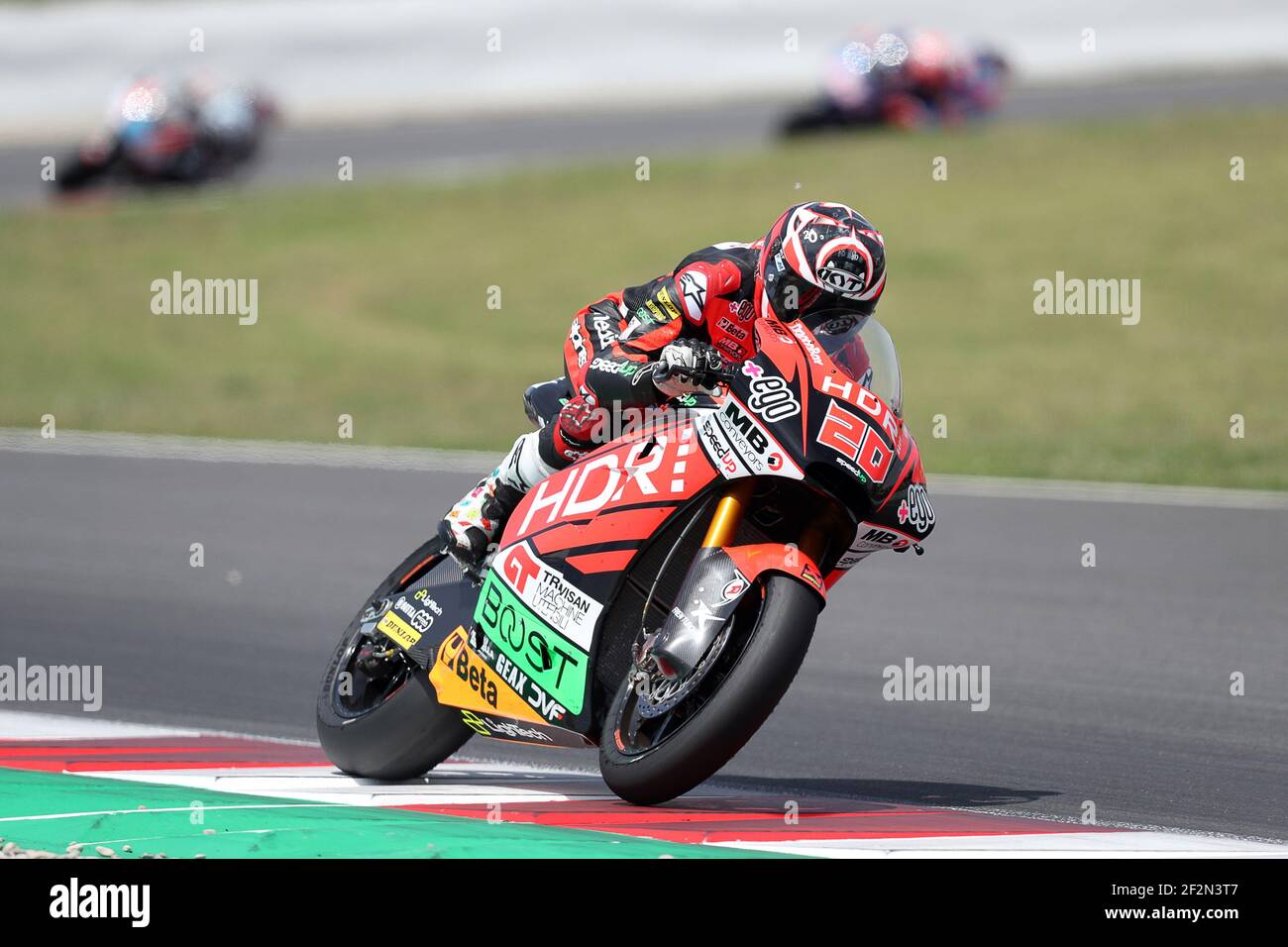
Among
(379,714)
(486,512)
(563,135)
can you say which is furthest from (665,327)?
(563,135)

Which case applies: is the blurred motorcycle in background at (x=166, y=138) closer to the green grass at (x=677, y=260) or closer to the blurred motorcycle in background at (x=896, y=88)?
the green grass at (x=677, y=260)

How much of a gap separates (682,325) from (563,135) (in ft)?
77.3

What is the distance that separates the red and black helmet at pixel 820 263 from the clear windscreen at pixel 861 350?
0.04 meters

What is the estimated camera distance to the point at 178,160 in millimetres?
25109

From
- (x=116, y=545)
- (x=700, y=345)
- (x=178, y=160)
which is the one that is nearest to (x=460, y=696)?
(x=700, y=345)

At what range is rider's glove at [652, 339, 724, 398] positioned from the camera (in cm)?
457

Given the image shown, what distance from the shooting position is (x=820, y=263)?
15.2 feet

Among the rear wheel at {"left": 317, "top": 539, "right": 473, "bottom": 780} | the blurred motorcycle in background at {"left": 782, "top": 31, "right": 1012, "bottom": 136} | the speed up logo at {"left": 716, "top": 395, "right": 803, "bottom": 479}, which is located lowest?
the rear wheel at {"left": 317, "top": 539, "right": 473, "bottom": 780}

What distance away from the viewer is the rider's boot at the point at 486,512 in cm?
531

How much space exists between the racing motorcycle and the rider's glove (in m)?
0.02

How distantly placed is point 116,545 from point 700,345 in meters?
5.87

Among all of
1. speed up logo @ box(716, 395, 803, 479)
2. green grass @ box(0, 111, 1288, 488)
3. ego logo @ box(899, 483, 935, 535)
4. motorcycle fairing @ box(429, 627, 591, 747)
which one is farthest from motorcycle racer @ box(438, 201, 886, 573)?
green grass @ box(0, 111, 1288, 488)

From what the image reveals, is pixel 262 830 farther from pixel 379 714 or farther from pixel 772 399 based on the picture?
pixel 772 399

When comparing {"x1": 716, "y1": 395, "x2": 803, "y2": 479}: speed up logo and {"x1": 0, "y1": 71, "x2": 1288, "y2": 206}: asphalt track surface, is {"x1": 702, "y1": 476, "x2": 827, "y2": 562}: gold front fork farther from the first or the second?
{"x1": 0, "y1": 71, "x2": 1288, "y2": 206}: asphalt track surface
